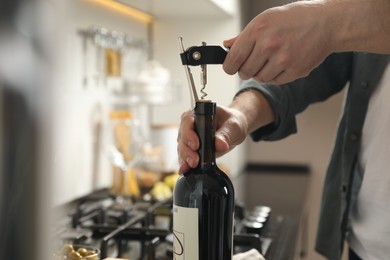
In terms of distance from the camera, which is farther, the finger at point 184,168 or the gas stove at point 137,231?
the gas stove at point 137,231

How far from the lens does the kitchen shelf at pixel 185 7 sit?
150 centimetres

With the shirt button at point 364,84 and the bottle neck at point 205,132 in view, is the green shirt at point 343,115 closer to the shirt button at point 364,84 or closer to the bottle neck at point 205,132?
the shirt button at point 364,84

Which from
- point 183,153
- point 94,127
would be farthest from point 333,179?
point 94,127

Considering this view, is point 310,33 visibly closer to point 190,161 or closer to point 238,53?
point 238,53

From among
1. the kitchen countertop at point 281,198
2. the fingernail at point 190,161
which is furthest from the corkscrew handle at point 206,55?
the kitchen countertop at point 281,198

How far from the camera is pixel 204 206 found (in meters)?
0.56

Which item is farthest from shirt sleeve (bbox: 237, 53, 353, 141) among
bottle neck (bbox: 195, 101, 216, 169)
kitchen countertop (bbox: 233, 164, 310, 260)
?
bottle neck (bbox: 195, 101, 216, 169)

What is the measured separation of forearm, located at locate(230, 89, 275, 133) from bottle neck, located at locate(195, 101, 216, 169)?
238 millimetres

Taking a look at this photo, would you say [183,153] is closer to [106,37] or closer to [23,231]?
[23,231]

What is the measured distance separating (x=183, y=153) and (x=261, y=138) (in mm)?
385

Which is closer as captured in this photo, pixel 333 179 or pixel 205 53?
pixel 205 53

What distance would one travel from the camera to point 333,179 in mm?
989

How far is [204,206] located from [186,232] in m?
0.04

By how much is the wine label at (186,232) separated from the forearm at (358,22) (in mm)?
260
